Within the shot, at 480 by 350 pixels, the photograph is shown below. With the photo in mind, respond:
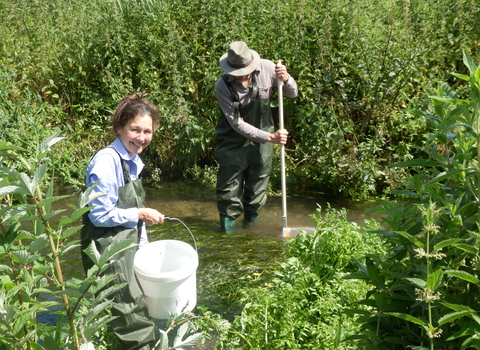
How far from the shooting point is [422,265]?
1.64m

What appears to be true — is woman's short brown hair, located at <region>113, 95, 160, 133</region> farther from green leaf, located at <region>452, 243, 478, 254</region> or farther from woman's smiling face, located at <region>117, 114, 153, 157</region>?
green leaf, located at <region>452, 243, 478, 254</region>

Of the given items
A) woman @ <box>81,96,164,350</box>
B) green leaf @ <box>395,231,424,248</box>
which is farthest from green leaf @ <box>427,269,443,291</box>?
woman @ <box>81,96,164,350</box>

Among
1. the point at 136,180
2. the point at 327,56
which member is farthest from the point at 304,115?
the point at 136,180

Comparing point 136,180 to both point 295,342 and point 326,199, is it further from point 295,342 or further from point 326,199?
point 326,199

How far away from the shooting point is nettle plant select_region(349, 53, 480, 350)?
158 centimetres

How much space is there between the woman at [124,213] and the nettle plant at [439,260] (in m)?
1.73

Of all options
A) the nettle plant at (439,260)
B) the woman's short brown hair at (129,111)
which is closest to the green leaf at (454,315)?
the nettle plant at (439,260)

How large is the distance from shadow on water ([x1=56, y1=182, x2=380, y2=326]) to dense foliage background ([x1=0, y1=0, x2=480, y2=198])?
0.35 m

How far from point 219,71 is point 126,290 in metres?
4.60

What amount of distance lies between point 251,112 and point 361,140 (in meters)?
1.92

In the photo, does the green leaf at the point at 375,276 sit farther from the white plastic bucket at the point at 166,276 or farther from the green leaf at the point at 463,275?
the white plastic bucket at the point at 166,276

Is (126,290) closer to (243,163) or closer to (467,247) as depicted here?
(467,247)

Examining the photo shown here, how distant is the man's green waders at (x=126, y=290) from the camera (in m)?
3.21

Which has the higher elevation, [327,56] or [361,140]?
[327,56]
